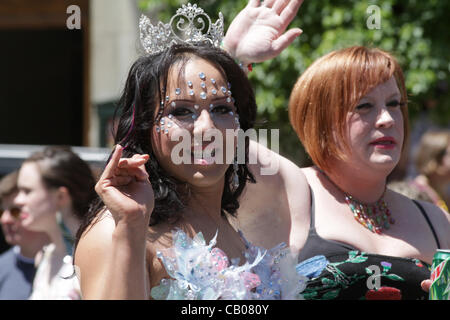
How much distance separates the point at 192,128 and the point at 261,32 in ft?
2.39

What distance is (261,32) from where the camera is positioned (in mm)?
2398

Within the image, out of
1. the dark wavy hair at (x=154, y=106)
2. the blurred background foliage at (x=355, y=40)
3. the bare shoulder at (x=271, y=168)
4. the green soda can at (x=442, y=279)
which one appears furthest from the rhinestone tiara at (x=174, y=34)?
the blurred background foliage at (x=355, y=40)

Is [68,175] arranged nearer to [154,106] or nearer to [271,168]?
[271,168]

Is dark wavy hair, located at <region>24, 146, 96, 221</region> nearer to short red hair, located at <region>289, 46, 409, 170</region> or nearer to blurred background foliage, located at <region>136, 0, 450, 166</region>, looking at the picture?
short red hair, located at <region>289, 46, 409, 170</region>

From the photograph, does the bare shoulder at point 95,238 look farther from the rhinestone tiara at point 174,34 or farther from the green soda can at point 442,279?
the green soda can at point 442,279

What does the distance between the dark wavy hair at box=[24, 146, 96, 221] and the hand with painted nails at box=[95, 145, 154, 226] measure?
2.05 metres

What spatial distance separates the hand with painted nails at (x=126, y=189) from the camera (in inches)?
58.5

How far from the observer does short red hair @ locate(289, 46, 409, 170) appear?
8.05ft

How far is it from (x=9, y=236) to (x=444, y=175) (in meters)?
2.93

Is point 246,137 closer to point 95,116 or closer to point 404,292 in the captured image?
point 404,292

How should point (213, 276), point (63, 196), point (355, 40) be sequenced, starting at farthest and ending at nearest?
point (355, 40) → point (63, 196) → point (213, 276)

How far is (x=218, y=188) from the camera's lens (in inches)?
77.1

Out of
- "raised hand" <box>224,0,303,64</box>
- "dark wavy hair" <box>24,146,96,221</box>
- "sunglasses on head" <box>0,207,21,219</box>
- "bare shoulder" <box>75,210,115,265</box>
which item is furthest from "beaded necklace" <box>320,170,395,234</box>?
"sunglasses on head" <box>0,207,21,219</box>


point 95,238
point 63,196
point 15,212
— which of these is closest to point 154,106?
point 95,238
